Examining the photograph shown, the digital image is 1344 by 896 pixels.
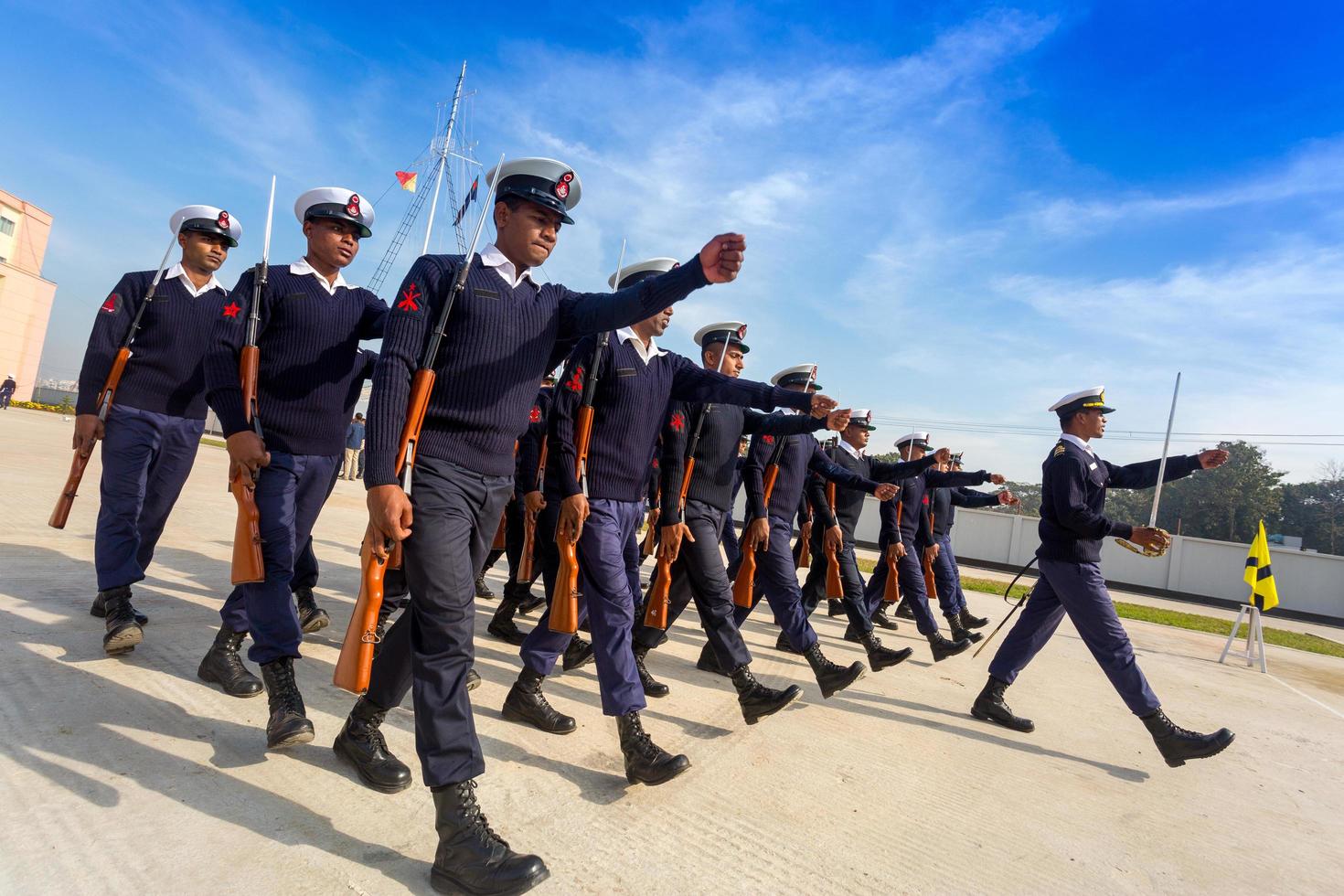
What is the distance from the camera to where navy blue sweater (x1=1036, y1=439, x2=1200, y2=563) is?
428 cm

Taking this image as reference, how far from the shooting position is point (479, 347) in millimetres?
2504

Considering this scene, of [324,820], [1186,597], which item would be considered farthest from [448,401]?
[1186,597]

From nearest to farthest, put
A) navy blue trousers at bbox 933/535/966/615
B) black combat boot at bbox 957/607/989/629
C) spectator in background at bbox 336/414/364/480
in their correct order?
navy blue trousers at bbox 933/535/966/615 → black combat boot at bbox 957/607/989/629 → spectator in background at bbox 336/414/364/480

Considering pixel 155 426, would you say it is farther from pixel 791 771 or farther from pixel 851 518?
pixel 851 518

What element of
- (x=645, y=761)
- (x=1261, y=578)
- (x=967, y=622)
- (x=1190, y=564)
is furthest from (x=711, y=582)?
(x=1190, y=564)

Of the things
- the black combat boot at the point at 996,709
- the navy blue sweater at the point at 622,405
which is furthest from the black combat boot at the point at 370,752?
the black combat boot at the point at 996,709

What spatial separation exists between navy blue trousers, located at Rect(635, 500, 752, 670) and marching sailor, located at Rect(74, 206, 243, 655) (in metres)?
2.70

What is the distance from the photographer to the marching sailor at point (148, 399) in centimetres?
382

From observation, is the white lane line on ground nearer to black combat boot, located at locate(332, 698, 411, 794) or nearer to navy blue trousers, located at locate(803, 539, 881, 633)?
navy blue trousers, located at locate(803, 539, 881, 633)

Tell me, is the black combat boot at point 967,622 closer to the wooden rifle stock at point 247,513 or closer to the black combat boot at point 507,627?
the black combat boot at point 507,627

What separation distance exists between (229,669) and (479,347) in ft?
6.80

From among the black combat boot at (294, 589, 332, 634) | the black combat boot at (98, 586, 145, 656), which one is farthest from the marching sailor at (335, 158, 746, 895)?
the black combat boot at (294, 589, 332, 634)

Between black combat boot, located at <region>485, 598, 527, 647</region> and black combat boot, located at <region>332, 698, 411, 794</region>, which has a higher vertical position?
black combat boot, located at <region>332, 698, 411, 794</region>

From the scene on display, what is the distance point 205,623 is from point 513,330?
10.5ft
